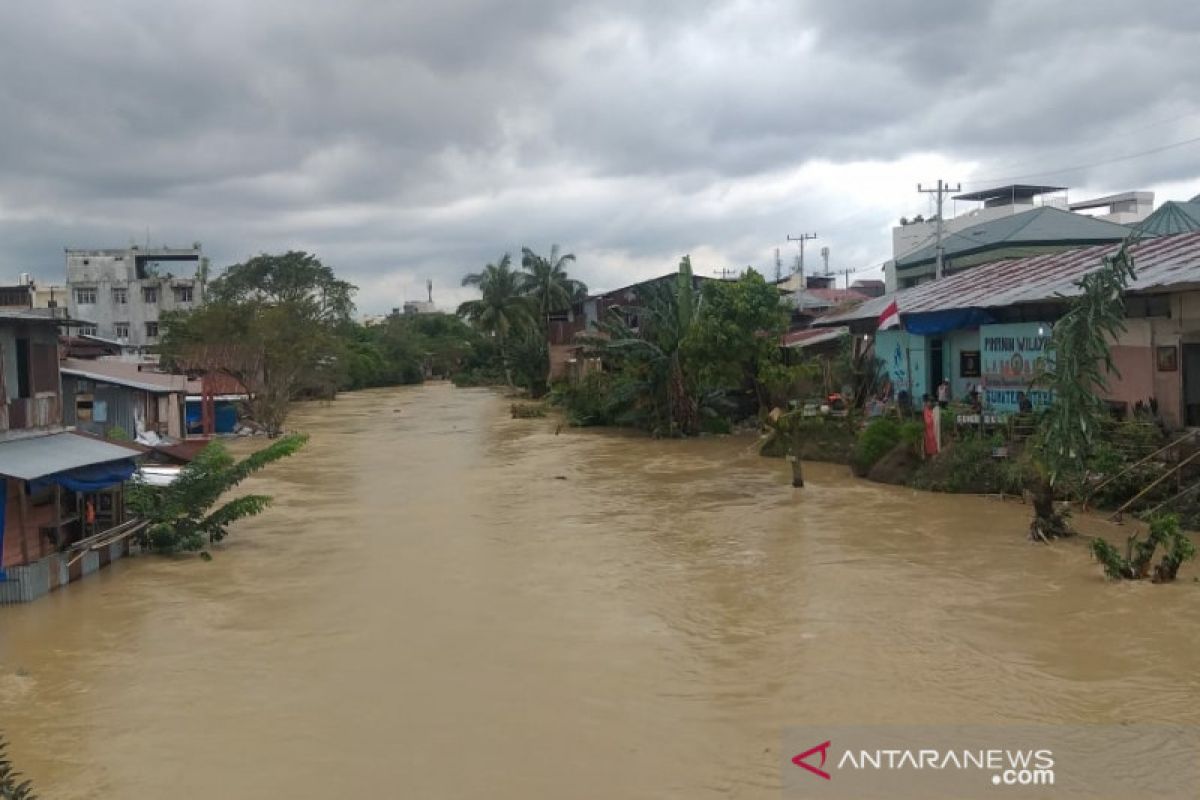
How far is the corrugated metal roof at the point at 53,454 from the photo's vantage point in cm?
1165

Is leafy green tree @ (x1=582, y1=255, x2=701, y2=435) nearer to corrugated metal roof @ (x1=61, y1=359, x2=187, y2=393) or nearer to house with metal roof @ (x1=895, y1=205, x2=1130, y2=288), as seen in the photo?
corrugated metal roof @ (x1=61, y1=359, x2=187, y2=393)

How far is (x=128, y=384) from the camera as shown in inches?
968

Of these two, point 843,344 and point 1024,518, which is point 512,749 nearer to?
point 1024,518

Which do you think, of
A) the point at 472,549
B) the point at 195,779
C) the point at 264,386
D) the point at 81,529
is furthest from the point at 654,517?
the point at 264,386

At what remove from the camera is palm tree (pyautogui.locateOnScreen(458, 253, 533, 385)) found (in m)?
61.6

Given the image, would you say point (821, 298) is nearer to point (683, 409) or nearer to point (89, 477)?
point (683, 409)

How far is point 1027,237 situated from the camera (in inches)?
1581

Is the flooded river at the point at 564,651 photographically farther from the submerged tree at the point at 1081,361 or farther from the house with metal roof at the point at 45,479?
the submerged tree at the point at 1081,361

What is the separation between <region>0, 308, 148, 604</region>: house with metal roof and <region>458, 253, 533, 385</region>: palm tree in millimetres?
46547

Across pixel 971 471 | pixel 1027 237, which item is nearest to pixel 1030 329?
pixel 971 471

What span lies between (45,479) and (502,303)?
50.9 meters

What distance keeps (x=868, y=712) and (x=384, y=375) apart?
7215 cm

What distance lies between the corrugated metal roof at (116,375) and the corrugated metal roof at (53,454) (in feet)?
33.9

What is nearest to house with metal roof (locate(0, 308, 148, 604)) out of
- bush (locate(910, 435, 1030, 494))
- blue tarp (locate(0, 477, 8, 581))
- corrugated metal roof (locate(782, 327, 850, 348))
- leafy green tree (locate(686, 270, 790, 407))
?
blue tarp (locate(0, 477, 8, 581))
